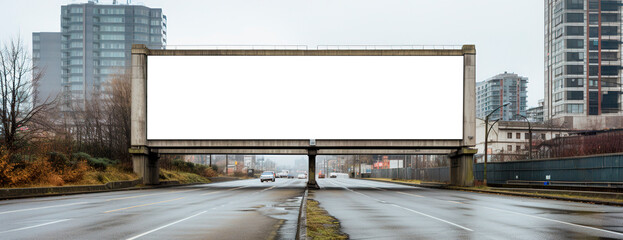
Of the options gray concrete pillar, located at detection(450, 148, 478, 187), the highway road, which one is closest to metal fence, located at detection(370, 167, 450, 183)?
gray concrete pillar, located at detection(450, 148, 478, 187)

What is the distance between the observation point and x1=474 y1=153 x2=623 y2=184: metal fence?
30578 millimetres

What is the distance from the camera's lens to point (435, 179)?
71062 millimetres

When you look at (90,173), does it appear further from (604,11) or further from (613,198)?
(604,11)

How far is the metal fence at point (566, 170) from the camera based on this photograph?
3058 centimetres

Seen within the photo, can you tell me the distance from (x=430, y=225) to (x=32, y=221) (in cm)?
1094

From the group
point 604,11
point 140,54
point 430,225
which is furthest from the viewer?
point 604,11

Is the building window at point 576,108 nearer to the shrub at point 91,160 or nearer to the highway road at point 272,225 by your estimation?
the shrub at point 91,160

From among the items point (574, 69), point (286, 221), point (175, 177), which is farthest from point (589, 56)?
point (286, 221)

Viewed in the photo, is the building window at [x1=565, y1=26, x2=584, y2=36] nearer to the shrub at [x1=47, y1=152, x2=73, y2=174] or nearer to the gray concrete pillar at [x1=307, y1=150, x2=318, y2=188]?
the gray concrete pillar at [x1=307, y1=150, x2=318, y2=188]

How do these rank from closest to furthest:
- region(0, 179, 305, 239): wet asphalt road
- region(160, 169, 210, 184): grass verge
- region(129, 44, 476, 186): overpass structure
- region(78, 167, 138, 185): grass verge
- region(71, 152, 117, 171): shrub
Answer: region(0, 179, 305, 239): wet asphalt road
region(78, 167, 138, 185): grass verge
region(71, 152, 117, 171): shrub
region(129, 44, 476, 186): overpass structure
region(160, 169, 210, 184): grass verge

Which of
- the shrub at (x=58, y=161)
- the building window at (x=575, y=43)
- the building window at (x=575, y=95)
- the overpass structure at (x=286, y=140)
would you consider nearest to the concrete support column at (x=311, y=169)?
the overpass structure at (x=286, y=140)

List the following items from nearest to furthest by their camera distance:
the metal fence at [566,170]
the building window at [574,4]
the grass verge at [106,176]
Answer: the metal fence at [566,170] → the grass verge at [106,176] → the building window at [574,4]

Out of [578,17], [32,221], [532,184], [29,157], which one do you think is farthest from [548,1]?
[32,221]

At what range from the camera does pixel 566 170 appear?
36156 millimetres
